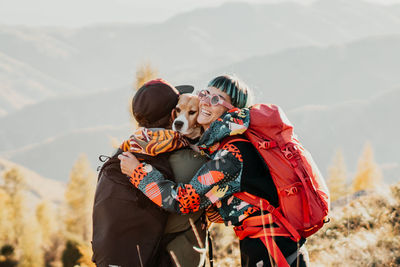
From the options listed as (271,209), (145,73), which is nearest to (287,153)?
(271,209)

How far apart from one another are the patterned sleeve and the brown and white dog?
0.55 metres

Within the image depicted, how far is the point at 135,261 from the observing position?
9.94ft

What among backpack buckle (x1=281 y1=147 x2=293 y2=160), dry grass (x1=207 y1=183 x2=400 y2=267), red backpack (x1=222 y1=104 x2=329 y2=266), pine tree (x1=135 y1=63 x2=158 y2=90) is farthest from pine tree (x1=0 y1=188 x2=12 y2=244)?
backpack buckle (x1=281 y1=147 x2=293 y2=160)

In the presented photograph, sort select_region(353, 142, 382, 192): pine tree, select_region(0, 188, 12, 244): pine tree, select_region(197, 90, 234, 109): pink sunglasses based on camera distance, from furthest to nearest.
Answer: select_region(353, 142, 382, 192): pine tree, select_region(0, 188, 12, 244): pine tree, select_region(197, 90, 234, 109): pink sunglasses

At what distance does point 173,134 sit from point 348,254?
10.9 ft

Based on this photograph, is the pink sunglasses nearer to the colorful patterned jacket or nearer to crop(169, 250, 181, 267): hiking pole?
the colorful patterned jacket

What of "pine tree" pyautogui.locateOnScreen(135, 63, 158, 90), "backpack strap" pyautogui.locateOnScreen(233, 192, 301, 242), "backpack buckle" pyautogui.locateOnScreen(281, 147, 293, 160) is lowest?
"pine tree" pyautogui.locateOnScreen(135, 63, 158, 90)

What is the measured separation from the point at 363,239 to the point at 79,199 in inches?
1841

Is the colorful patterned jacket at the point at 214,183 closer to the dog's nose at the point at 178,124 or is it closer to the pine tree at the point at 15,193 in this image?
the dog's nose at the point at 178,124

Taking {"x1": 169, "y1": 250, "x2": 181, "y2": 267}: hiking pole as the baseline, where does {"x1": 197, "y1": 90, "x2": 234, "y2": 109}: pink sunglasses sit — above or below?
above

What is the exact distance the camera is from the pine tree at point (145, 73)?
2043 cm

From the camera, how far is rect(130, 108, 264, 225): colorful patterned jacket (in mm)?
2932

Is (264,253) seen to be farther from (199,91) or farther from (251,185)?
(199,91)

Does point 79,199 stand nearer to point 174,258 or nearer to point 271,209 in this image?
point 174,258
